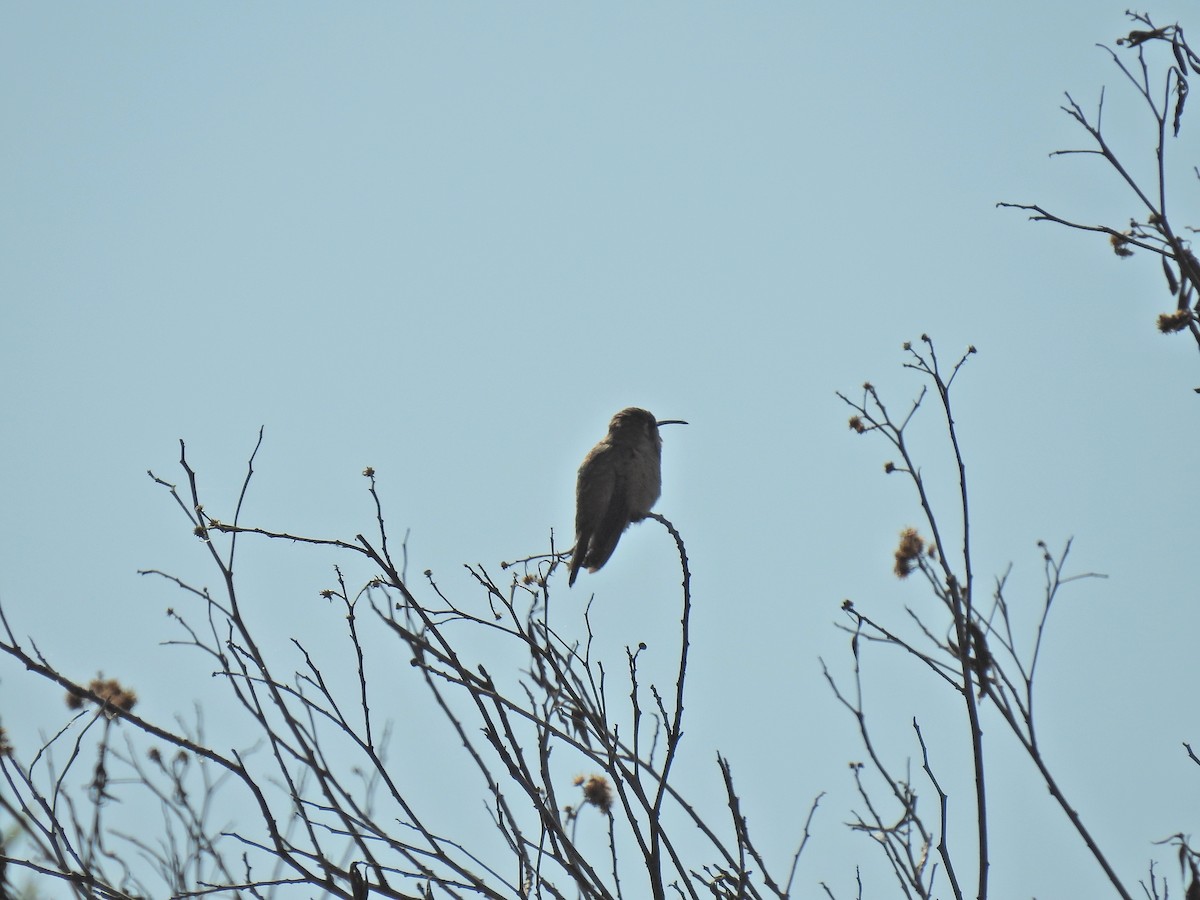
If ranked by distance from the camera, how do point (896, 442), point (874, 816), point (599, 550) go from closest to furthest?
point (874, 816) < point (896, 442) < point (599, 550)

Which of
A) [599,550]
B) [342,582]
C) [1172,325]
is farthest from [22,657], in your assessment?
[599,550]

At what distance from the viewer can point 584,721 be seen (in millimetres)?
3688

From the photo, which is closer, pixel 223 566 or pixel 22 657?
pixel 22 657

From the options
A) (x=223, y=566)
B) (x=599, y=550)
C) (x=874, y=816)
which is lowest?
(x=874, y=816)

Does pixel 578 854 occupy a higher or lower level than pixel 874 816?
lower

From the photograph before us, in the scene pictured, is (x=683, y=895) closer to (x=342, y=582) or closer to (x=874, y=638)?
(x=874, y=638)

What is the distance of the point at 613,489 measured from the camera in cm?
808

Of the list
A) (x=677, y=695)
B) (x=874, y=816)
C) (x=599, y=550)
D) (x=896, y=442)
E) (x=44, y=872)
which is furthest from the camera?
(x=599, y=550)

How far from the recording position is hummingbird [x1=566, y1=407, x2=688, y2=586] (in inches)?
306

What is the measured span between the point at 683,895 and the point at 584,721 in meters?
0.60

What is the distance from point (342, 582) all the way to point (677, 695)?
1.23m

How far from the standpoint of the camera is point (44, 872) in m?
2.93

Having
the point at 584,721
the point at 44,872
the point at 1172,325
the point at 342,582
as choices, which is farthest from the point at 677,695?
the point at 1172,325

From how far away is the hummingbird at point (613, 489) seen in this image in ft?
25.5
